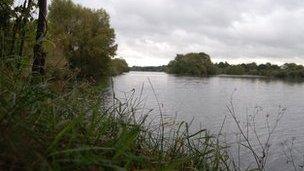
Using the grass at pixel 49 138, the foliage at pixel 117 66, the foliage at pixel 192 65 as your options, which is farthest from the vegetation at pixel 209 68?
the grass at pixel 49 138

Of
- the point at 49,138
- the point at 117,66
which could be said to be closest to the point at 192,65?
the point at 117,66

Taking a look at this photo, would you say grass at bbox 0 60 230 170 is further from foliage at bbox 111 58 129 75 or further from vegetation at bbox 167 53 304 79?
vegetation at bbox 167 53 304 79

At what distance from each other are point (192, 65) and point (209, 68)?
961 cm

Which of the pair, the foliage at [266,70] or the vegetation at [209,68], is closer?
the foliage at [266,70]

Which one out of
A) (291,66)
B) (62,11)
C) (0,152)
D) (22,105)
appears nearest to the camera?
(0,152)

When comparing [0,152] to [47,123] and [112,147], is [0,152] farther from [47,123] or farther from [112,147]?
[112,147]

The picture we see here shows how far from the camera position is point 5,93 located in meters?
4.14

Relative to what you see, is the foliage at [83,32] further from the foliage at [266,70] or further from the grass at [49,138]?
the foliage at [266,70]

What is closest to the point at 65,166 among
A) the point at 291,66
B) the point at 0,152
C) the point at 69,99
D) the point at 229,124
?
the point at 0,152

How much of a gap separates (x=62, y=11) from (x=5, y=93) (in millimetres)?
57935

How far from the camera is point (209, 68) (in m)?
159

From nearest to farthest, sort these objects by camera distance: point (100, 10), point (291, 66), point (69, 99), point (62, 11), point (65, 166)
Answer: point (65, 166) < point (69, 99) < point (62, 11) < point (100, 10) < point (291, 66)

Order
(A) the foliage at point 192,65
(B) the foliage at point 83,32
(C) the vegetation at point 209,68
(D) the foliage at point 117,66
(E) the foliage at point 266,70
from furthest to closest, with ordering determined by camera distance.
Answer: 1. (A) the foliage at point 192,65
2. (C) the vegetation at point 209,68
3. (E) the foliage at point 266,70
4. (D) the foliage at point 117,66
5. (B) the foliage at point 83,32

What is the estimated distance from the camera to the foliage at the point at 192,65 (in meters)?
152
